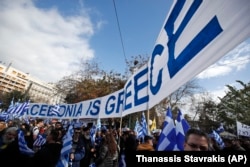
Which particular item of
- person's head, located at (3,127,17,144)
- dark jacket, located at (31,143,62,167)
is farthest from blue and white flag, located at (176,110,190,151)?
person's head, located at (3,127,17,144)

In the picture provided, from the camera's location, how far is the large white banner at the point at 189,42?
5.09 feet

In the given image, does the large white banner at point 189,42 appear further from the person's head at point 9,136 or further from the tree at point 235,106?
the tree at point 235,106

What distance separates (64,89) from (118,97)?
96.5 feet

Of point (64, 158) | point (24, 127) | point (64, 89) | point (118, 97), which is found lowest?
point (64, 158)

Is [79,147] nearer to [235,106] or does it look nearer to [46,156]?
[46,156]

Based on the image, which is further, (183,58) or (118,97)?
(118,97)

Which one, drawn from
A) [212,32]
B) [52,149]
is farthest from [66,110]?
[212,32]

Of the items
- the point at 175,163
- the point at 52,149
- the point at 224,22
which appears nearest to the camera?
the point at 175,163

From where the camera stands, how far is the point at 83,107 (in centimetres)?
776

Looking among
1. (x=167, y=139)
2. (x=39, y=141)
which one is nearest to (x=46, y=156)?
(x=167, y=139)

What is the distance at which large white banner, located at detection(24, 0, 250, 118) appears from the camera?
155 cm

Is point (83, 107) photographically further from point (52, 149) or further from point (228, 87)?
point (228, 87)

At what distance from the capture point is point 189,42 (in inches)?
80.3

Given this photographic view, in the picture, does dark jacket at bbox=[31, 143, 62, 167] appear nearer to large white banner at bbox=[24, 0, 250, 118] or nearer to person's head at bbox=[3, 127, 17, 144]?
person's head at bbox=[3, 127, 17, 144]
